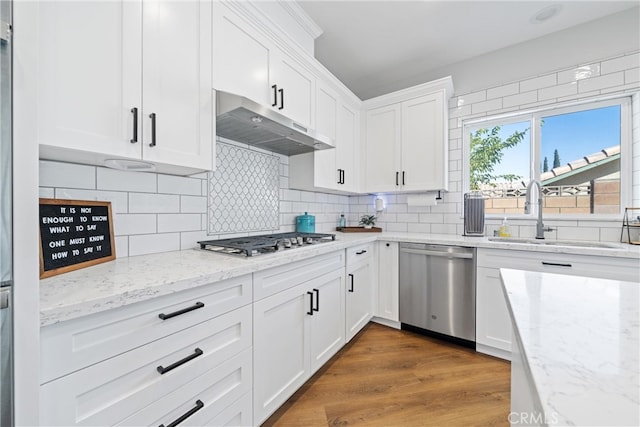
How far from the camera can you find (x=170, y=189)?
4.94ft

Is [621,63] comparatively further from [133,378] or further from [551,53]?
[133,378]

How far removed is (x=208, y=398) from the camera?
1.03 metres

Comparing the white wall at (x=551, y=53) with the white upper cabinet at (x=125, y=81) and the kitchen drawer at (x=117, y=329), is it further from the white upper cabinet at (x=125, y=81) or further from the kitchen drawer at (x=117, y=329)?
the kitchen drawer at (x=117, y=329)

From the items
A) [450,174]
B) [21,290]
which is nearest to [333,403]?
[21,290]

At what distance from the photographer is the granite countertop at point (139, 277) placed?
690 millimetres

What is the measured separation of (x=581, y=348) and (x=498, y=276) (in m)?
1.90

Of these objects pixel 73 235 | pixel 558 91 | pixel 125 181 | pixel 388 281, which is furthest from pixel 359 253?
pixel 558 91

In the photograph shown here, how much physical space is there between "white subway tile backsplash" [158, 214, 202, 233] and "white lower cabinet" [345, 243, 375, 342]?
116cm

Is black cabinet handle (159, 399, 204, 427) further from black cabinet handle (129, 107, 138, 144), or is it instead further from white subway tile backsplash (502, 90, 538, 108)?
white subway tile backsplash (502, 90, 538, 108)

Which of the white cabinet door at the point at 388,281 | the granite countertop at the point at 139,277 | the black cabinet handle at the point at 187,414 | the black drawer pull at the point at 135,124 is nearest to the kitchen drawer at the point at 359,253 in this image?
the white cabinet door at the point at 388,281

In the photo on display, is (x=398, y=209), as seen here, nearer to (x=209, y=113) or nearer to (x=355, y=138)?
(x=355, y=138)

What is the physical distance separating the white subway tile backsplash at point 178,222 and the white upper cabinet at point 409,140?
6.39 feet

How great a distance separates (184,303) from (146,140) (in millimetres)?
712

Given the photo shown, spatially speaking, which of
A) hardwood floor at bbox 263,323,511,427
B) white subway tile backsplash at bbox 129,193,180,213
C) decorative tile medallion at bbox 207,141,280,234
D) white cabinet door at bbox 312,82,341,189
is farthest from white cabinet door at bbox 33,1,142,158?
hardwood floor at bbox 263,323,511,427
